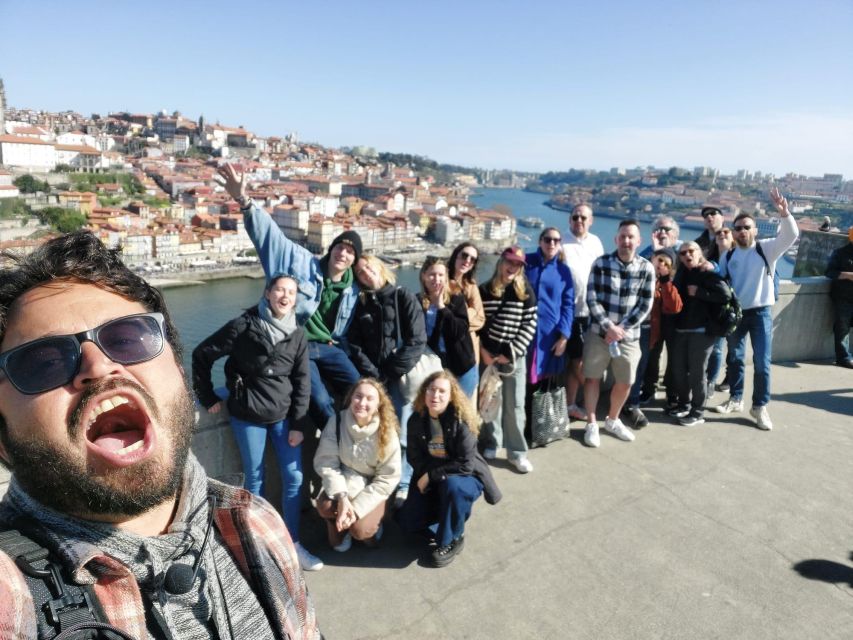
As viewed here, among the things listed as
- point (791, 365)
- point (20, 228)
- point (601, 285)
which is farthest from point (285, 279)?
point (20, 228)

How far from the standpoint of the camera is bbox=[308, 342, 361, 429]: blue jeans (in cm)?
181

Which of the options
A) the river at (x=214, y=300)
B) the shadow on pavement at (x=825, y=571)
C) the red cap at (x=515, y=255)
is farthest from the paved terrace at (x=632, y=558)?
the river at (x=214, y=300)

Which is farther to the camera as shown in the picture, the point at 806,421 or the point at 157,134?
the point at 157,134

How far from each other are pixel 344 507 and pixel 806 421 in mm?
2368

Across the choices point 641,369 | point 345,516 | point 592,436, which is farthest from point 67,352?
point 641,369

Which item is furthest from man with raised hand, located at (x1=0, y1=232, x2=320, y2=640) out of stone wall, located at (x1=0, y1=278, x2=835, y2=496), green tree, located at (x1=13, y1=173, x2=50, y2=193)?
green tree, located at (x1=13, y1=173, x2=50, y2=193)

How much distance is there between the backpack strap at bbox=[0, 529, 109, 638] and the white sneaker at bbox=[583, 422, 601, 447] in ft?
7.03

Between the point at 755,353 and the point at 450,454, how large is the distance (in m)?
1.84

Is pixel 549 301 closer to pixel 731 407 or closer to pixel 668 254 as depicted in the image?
pixel 668 254

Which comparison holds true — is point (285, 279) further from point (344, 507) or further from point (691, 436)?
point (691, 436)

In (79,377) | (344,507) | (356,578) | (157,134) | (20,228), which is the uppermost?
(157,134)

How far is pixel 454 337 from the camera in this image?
6.83 feet

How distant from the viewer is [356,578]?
1557 millimetres

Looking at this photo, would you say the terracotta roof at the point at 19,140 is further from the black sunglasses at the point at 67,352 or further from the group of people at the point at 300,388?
the black sunglasses at the point at 67,352
